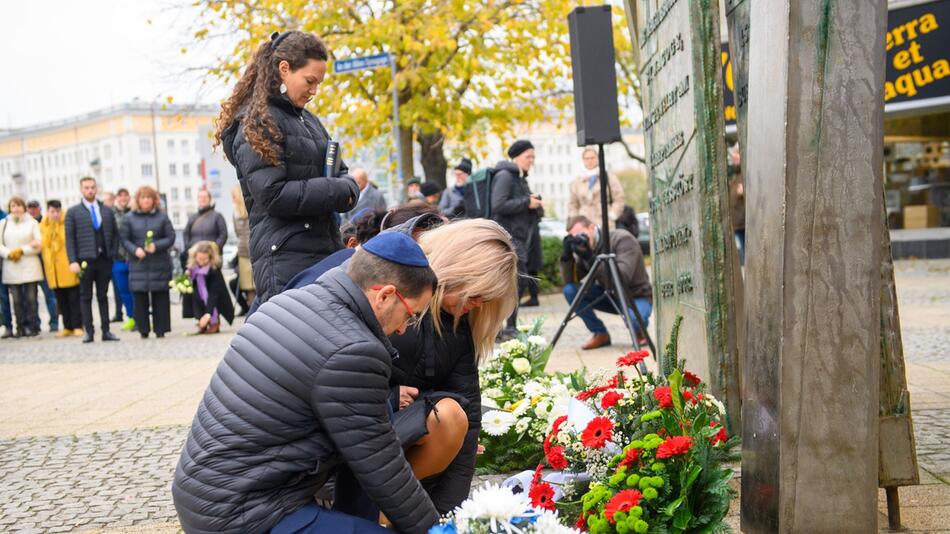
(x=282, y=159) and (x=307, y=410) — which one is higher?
(x=282, y=159)

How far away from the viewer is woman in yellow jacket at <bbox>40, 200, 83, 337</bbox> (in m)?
13.4

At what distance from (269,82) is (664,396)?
2240 millimetres

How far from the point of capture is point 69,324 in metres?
14.3

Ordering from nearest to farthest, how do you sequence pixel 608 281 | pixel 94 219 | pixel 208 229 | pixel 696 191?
pixel 696 191 < pixel 608 281 < pixel 94 219 < pixel 208 229

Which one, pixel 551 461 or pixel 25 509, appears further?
pixel 25 509

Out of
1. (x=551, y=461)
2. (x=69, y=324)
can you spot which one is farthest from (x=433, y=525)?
(x=69, y=324)

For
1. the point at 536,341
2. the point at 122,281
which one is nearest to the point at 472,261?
the point at 536,341

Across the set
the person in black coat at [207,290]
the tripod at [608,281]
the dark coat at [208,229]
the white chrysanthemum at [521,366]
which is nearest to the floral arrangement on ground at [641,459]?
the white chrysanthemum at [521,366]

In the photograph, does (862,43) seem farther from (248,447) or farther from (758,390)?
(248,447)

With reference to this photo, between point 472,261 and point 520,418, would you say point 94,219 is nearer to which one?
point 520,418

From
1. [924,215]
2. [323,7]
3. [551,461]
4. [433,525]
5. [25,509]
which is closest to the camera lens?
[433,525]

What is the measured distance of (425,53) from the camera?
1611cm

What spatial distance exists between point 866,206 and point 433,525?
61.1 inches

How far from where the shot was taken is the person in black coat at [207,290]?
13242 mm
